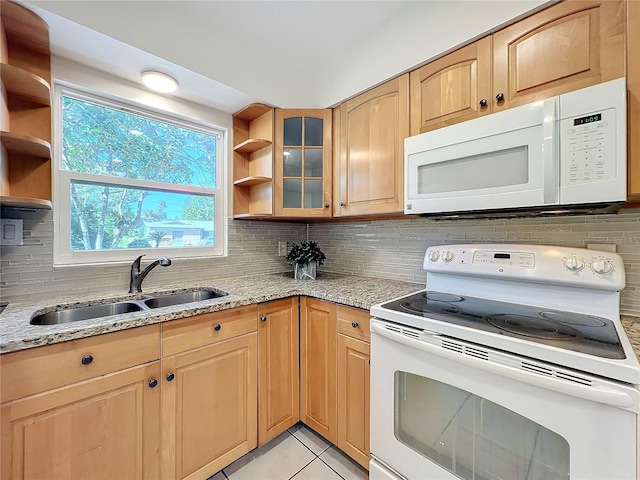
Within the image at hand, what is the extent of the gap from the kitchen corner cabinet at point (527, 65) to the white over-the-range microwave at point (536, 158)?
113mm

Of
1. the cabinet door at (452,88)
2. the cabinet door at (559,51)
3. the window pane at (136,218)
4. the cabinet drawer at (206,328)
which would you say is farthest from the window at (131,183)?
the cabinet door at (559,51)

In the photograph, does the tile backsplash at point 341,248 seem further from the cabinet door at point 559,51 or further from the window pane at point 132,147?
the cabinet door at point 559,51

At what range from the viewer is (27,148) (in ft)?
3.94

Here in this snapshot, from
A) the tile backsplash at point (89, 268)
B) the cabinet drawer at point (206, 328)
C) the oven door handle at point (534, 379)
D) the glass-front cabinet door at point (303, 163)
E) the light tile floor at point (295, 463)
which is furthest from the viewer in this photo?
the glass-front cabinet door at point (303, 163)

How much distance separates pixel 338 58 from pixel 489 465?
219 cm

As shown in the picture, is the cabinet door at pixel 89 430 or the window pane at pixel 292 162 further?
the window pane at pixel 292 162

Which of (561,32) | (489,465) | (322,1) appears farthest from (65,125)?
(489,465)

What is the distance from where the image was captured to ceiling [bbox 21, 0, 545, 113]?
1219 millimetres

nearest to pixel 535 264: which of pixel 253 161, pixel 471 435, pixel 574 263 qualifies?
pixel 574 263

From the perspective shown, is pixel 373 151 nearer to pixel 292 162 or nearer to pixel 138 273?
pixel 292 162

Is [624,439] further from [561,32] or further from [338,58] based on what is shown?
[338,58]

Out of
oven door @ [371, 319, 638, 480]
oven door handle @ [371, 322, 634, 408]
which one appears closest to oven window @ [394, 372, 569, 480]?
oven door @ [371, 319, 638, 480]

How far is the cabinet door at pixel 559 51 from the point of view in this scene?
37.6 inches

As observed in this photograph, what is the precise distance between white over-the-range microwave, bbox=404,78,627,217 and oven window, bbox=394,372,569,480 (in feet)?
2.49
